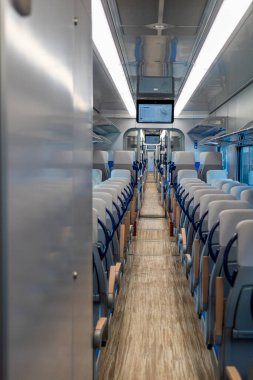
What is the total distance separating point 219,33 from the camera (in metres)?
4.59

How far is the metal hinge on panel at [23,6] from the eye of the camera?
0.85 m

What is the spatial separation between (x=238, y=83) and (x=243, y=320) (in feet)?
20.8

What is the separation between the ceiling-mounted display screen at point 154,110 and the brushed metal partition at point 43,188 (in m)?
7.12

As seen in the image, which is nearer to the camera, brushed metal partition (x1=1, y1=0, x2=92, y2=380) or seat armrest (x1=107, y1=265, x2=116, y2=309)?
brushed metal partition (x1=1, y1=0, x2=92, y2=380)

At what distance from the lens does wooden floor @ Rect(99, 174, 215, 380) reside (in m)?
3.38

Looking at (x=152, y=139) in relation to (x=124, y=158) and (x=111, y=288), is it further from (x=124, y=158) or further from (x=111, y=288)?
(x=111, y=288)

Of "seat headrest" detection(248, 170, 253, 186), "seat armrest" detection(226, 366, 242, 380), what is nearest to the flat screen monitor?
"seat headrest" detection(248, 170, 253, 186)

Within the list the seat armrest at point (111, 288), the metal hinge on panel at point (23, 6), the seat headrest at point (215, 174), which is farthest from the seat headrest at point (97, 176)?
the metal hinge on panel at point (23, 6)

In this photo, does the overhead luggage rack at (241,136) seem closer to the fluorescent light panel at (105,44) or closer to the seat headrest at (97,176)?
the fluorescent light panel at (105,44)

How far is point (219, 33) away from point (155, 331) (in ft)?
10.3

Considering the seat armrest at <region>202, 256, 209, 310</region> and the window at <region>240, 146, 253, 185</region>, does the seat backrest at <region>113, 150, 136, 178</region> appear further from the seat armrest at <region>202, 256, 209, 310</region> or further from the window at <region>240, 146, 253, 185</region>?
the seat armrest at <region>202, 256, 209, 310</region>

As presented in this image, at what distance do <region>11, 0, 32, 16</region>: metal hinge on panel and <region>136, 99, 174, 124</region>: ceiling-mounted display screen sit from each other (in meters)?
8.02

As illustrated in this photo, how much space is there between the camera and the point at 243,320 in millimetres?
2768

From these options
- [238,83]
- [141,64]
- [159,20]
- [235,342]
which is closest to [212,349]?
[235,342]
